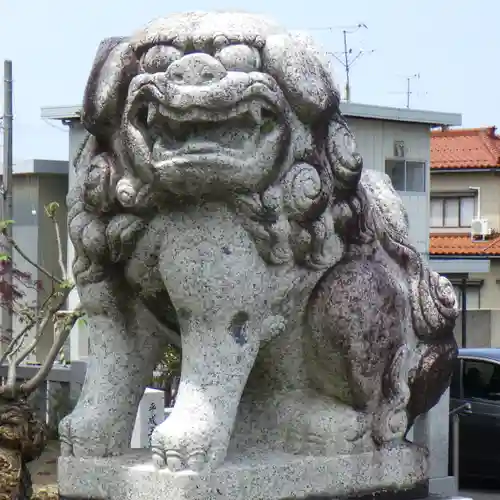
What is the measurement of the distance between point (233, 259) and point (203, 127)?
0.36 metres

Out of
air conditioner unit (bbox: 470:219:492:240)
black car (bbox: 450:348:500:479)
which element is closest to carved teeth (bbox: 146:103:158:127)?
black car (bbox: 450:348:500:479)

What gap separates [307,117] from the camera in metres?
3.36

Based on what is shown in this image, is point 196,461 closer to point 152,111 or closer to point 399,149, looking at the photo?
point 152,111

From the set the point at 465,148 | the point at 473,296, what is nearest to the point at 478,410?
the point at 473,296

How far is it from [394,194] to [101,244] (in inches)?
41.9

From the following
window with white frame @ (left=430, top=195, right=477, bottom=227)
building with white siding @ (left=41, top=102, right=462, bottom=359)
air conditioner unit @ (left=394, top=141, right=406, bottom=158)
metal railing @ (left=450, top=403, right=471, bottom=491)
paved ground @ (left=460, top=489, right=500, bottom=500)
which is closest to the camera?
metal railing @ (left=450, top=403, right=471, bottom=491)

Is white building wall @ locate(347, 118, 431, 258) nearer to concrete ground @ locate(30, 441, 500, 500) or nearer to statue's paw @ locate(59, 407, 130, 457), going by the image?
concrete ground @ locate(30, 441, 500, 500)

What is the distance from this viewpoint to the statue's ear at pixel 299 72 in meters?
3.29

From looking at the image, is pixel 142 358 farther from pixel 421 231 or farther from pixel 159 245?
pixel 421 231

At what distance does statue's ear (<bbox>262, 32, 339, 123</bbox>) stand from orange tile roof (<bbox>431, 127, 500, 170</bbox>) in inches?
694

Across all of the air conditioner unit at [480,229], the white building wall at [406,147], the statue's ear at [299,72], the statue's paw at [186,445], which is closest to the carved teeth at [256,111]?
the statue's ear at [299,72]

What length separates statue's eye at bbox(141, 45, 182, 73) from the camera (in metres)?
3.25

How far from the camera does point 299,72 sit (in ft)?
10.8

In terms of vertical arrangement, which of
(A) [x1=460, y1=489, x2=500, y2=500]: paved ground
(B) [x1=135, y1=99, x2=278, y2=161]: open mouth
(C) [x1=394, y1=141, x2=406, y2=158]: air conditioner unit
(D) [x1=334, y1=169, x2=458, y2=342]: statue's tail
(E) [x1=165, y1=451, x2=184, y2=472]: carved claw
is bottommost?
(A) [x1=460, y1=489, x2=500, y2=500]: paved ground
